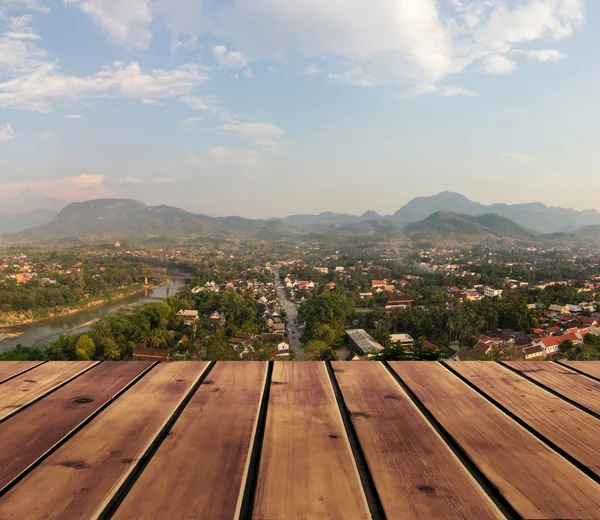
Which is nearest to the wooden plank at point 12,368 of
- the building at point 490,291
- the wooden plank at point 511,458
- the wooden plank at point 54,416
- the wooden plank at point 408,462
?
the wooden plank at point 54,416

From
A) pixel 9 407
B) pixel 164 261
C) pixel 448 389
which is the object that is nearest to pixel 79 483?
pixel 9 407

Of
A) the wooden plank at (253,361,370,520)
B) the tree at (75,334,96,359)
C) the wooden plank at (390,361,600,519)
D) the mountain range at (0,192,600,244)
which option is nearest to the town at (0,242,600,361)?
the tree at (75,334,96,359)

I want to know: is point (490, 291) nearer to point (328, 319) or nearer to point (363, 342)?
point (328, 319)

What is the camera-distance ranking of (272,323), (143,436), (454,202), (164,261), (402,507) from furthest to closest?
(454,202)
(164,261)
(272,323)
(143,436)
(402,507)

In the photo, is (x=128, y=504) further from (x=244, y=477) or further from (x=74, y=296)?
(x=74, y=296)

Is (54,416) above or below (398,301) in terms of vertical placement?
above

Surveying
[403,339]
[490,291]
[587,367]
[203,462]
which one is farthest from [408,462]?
[490,291]

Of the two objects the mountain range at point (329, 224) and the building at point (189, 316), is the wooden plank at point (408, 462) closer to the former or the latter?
the building at point (189, 316)
